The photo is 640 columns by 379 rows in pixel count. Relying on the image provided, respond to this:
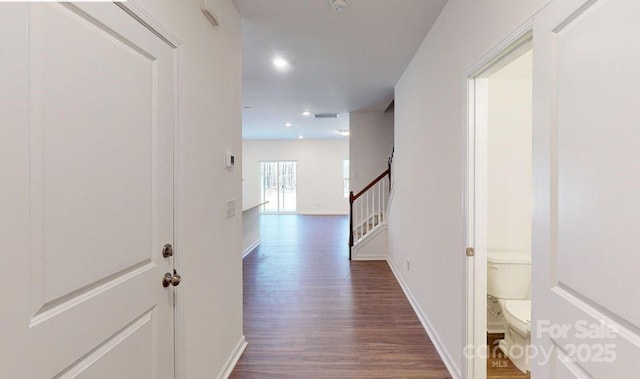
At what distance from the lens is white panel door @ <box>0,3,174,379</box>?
2.43ft

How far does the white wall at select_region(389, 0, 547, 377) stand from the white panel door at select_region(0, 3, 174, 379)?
1.61 metres

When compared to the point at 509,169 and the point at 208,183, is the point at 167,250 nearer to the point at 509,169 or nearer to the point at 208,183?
the point at 208,183

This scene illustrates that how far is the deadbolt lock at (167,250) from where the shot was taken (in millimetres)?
1322

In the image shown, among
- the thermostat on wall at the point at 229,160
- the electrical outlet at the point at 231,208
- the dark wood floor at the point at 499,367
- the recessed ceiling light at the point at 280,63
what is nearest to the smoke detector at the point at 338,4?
the recessed ceiling light at the point at 280,63

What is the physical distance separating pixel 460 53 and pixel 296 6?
1.24 metres

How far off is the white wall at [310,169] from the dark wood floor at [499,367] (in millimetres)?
8199

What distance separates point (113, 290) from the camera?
1.04 m

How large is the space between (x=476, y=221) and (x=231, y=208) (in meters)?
1.63

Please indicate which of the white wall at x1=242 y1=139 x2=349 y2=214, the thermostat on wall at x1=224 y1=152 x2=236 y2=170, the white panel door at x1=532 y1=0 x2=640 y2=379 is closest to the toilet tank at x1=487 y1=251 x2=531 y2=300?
the white panel door at x1=532 y1=0 x2=640 y2=379

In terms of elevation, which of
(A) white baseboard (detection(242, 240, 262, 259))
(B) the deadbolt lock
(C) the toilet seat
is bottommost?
(A) white baseboard (detection(242, 240, 262, 259))

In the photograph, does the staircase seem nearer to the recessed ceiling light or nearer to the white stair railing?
the white stair railing

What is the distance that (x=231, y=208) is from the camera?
7.02ft

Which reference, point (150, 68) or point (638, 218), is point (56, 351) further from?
point (638, 218)

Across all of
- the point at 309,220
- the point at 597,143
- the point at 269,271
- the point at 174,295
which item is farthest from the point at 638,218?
the point at 309,220
